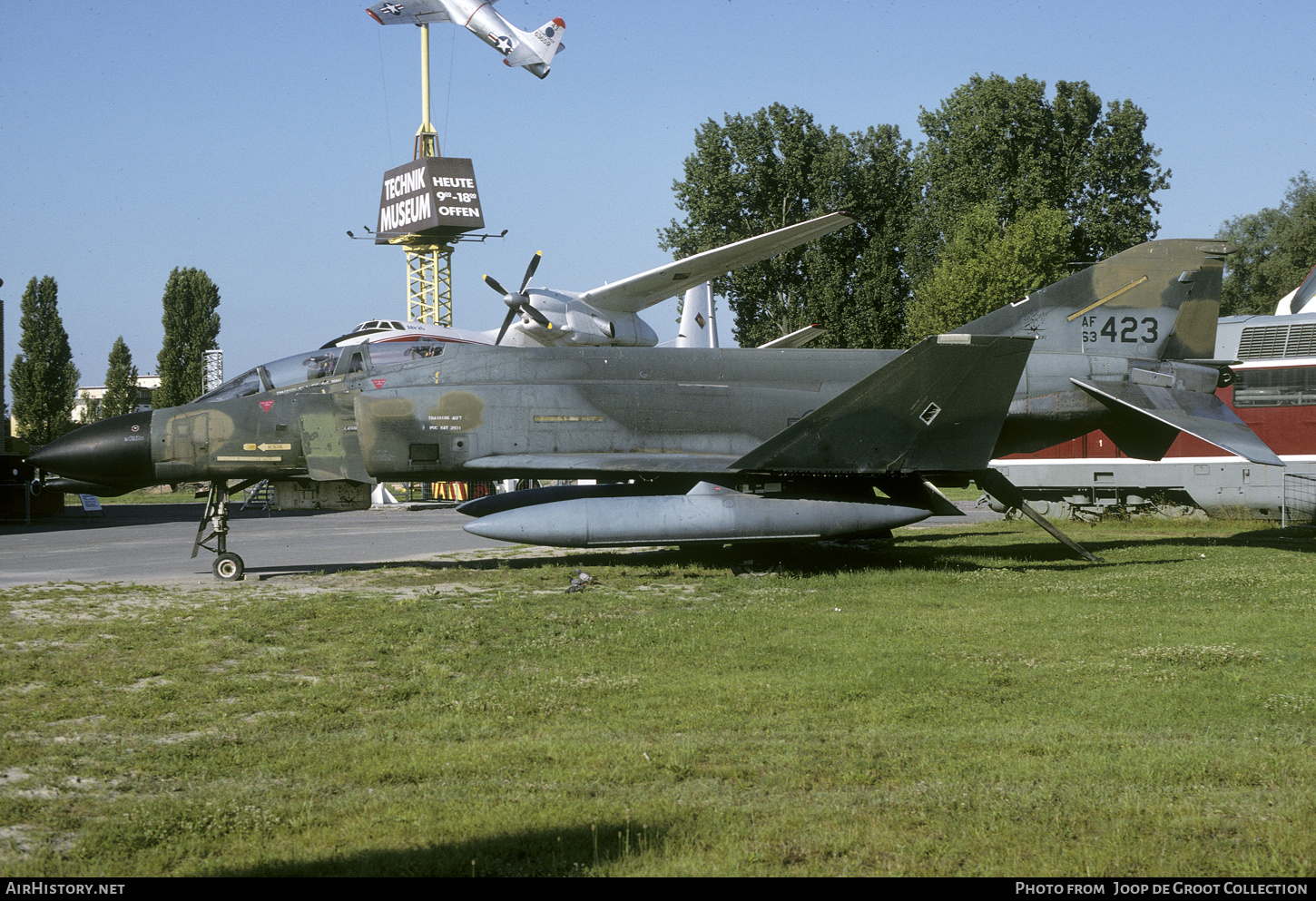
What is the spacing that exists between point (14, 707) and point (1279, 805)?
7867mm

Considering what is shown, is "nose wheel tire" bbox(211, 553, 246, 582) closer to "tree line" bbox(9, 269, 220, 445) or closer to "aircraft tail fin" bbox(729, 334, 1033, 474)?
"aircraft tail fin" bbox(729, 334, 1033, 474)

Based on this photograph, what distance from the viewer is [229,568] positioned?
14133mm

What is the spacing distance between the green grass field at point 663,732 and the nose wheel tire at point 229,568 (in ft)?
5.58

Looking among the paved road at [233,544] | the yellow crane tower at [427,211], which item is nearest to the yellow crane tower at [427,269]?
the yellow crane tower at [427,211]

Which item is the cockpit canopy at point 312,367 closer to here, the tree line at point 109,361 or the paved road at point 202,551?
the paved road at point 202,551

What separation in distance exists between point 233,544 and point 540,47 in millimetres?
43761

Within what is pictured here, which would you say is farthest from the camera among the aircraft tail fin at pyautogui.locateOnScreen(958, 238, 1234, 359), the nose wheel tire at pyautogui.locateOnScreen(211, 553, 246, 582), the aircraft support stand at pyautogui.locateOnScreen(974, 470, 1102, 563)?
the aircraft tail fin at pyautogui.locateOnScreen(958, 238, 1234, 359)

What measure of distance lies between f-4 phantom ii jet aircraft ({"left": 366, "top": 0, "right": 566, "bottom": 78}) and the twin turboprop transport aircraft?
32532 mm

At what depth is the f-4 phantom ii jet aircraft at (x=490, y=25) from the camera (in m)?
56.2

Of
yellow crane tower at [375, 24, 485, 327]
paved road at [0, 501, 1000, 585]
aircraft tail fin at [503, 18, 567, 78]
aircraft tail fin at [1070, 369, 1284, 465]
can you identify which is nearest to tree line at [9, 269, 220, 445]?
yellow crane tower at [375, 24, 485, 327]

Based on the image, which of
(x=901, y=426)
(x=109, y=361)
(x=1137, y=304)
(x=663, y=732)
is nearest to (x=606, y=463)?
(x=901, y=426)

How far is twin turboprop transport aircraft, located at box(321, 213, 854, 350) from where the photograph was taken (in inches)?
1032

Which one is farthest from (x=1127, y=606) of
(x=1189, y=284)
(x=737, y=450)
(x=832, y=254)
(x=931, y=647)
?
(x=832, y=254)

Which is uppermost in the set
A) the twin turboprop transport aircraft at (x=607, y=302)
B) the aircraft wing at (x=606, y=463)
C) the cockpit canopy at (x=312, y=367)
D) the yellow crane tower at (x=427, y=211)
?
the yellow crane tower at (x=427, y=211)
